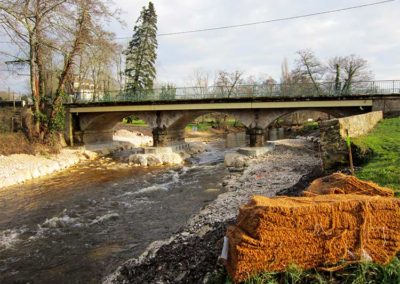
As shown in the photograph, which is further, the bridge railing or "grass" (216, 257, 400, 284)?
the bridge railing

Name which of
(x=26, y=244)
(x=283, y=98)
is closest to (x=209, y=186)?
(x=26, y=244)

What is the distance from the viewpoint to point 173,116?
27422mm

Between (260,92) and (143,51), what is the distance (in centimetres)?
2567

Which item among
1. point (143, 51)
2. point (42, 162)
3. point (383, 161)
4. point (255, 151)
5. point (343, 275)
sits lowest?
point (42, 162)

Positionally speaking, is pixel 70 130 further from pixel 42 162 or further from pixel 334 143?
pixel 334 143

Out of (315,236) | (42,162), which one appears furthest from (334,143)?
(42,162)

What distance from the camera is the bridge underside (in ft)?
75.8

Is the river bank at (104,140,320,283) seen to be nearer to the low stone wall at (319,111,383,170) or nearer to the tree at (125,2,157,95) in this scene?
the low stone wall at (319,111,383,170)

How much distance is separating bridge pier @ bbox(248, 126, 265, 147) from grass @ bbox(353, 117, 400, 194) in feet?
36.3

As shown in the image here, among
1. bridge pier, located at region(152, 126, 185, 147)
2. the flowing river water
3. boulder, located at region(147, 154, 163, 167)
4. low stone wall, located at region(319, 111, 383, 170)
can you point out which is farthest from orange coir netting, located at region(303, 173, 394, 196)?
bridge pier, located at region(152, 126, 185, 147)

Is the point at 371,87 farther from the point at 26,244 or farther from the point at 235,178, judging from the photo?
the point at 26,244

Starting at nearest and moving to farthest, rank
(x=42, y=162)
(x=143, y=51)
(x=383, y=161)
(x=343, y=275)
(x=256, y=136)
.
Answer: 1. (x=343, y=275)
2. (x=383, y=161)
3. (x=42, y=162)
4. (x=256, y=136)
5. (x=143, y=51)

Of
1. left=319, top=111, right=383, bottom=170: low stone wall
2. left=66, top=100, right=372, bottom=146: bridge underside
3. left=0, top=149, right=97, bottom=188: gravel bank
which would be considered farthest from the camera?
left=66, top=100, right=372, bottom=146: bridge underside

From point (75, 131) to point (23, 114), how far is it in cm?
483
